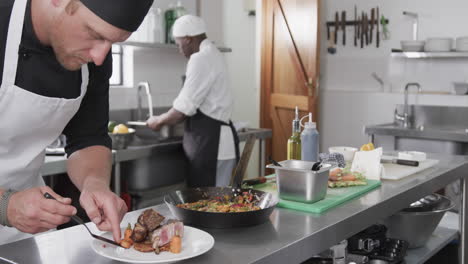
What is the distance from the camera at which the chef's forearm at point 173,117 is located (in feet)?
13.5

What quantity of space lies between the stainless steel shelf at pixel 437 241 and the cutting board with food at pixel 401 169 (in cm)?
34

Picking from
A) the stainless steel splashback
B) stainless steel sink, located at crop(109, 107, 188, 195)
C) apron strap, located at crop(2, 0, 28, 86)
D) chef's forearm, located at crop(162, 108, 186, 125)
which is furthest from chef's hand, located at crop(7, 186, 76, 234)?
the stainless steel splashback

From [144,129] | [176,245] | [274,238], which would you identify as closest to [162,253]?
[176,245]

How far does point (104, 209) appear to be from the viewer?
1427 millimetres

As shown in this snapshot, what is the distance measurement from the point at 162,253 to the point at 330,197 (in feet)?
2.64

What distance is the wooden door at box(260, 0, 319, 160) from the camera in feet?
19.1

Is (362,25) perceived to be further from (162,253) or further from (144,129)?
(162,253)

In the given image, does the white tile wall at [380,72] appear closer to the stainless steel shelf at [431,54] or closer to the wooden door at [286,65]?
the stainless steel shelf at [431,54]

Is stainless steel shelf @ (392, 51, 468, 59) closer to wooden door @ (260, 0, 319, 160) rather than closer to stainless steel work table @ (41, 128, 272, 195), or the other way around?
wooden door @ (260, 0, 319, 160)

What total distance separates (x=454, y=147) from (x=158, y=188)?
2.52 metres

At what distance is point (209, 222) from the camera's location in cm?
158

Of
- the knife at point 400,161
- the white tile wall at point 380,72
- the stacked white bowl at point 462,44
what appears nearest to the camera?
the knife at point 400,161

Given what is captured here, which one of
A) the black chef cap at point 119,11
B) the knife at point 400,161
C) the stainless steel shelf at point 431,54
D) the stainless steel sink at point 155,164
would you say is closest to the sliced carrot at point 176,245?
the black chef cap at point 119,11

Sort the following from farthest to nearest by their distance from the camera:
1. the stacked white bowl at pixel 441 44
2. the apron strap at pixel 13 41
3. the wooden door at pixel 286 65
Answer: the wooden door at pixel 286 65
the stacked white bowl at pixel 441 44
the apron strap at pixel 13 41
